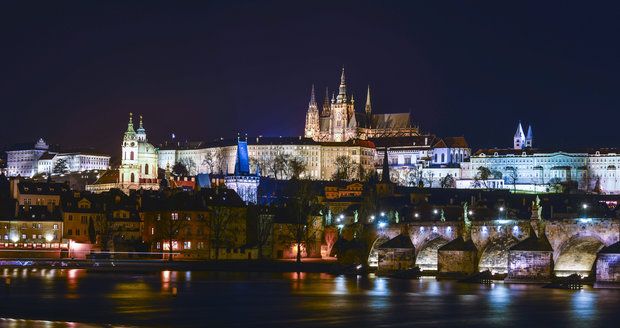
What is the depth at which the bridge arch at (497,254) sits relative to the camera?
78375mm

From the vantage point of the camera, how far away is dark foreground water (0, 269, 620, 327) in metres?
53.3

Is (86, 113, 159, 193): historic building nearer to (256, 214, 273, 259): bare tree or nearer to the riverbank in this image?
(256, 214, 273, 259): bare tree

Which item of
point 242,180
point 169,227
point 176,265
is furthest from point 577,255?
point 242,180

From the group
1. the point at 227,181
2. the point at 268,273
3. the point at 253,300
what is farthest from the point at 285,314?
the point at 227,181

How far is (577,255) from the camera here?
73.7 m

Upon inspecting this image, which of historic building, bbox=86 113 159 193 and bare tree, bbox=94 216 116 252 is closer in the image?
bare tree, bbox=94 216 116 252

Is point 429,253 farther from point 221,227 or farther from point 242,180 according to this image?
point 242,180

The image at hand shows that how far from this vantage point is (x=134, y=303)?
198 feet

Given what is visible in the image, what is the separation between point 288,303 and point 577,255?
68.1ft

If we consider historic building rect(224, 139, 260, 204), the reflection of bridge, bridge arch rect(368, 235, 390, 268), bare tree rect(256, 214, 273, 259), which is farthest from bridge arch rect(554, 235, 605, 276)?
historic building rect(224, 139, 260, 204)

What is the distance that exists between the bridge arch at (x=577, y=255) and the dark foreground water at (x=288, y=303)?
3412mm

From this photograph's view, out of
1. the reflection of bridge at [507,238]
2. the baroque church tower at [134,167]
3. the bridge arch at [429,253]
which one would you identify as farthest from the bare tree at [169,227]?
the baroque church tower at [134,167]

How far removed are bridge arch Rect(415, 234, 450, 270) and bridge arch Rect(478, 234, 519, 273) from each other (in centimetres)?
530

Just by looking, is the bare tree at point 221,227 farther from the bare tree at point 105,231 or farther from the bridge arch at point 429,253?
the bridge arch at point 429,253
